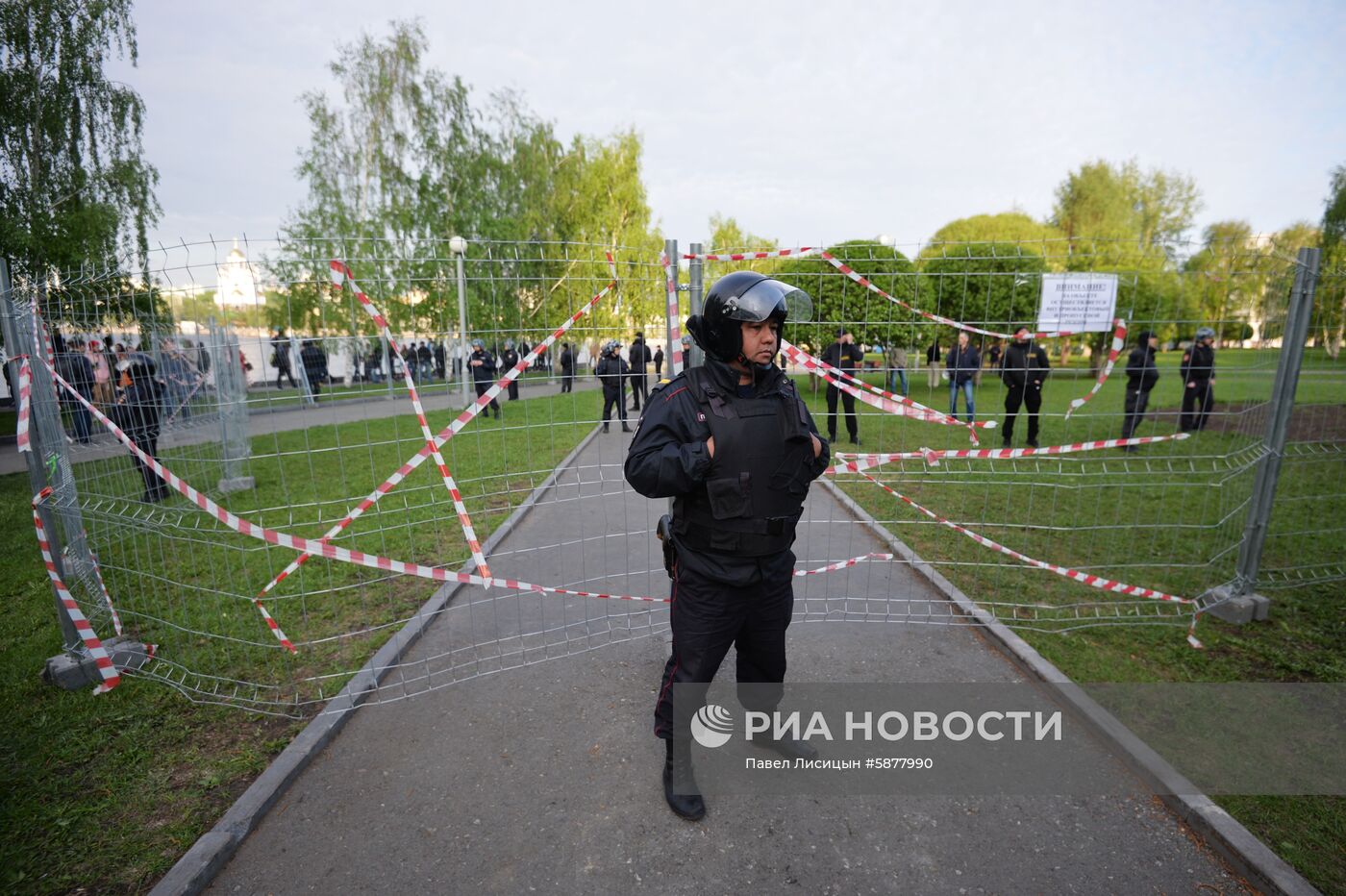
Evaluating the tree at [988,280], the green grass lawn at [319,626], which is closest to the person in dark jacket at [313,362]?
the green grass lawn at [319,626]

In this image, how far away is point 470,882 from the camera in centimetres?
244

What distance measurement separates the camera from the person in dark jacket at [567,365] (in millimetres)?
3892

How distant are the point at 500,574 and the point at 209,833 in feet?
9.92

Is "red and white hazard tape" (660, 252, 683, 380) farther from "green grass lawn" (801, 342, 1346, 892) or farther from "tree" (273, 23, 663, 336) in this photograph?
"tree" (273, 23, 663, 336)

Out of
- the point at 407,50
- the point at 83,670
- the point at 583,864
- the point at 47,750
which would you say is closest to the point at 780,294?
the point at 583,864

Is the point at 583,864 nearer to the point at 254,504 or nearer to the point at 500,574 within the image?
the point at 500,574

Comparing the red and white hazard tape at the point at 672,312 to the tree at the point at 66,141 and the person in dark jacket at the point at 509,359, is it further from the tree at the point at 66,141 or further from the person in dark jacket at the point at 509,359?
the tree at the point at 66,141

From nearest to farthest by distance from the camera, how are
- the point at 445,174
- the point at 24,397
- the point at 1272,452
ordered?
the point at 24,397
the point at 1272,452
the point at 445,174

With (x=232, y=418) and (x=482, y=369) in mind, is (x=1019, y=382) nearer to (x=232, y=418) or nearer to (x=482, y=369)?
(x=482, y=369)

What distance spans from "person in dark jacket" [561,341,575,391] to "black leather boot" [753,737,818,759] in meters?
2.29

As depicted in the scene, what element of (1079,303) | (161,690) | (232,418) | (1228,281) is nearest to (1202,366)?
(1228,281)

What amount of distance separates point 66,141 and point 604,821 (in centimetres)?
2317

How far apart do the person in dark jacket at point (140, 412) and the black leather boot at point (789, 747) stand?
4.29 m

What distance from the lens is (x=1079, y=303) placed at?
389cm
